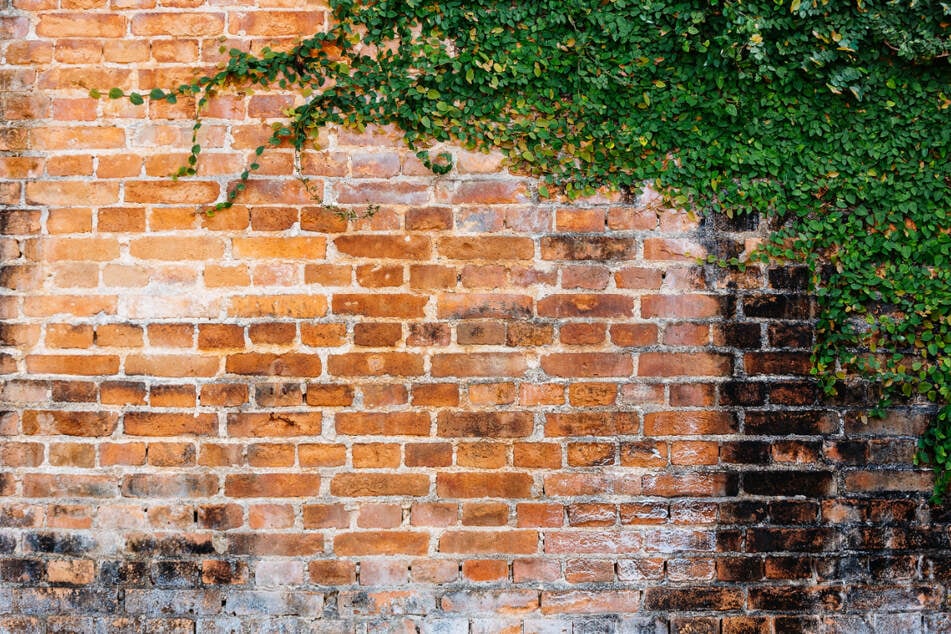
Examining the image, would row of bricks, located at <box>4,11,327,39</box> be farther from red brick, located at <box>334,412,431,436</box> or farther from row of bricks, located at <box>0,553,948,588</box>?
row of bricks, located at <box>0,553,948,588</box>

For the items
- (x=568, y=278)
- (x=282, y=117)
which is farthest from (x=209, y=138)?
(x=568, y=278)

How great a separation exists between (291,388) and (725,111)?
62.3 inches

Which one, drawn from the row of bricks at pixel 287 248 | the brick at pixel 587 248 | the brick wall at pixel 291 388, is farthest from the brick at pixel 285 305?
the brick at pixel 587 248

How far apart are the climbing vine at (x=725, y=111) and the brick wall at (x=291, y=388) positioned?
0.12 meters

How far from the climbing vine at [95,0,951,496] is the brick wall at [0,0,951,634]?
0.12 m

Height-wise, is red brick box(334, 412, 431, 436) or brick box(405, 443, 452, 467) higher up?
red brick box(334, 412, 431, 436)

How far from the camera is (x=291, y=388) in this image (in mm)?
1923

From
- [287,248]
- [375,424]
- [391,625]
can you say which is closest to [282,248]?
[287,248]

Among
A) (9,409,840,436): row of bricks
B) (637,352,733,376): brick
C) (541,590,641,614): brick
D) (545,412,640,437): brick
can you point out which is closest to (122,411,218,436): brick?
(9,409,840,436): row of bricks

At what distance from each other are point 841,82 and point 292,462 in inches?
80.2

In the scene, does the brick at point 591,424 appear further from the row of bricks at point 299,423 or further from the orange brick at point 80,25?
the orange brick at point 80,25

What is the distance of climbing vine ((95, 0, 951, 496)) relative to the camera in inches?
Result: 74.3

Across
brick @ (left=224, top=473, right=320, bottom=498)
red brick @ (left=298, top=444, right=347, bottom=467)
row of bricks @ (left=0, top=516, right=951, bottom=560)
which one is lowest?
row of bricks @ (left=0, top=516, right=951, bottom=560)

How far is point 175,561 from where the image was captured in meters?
1.92
